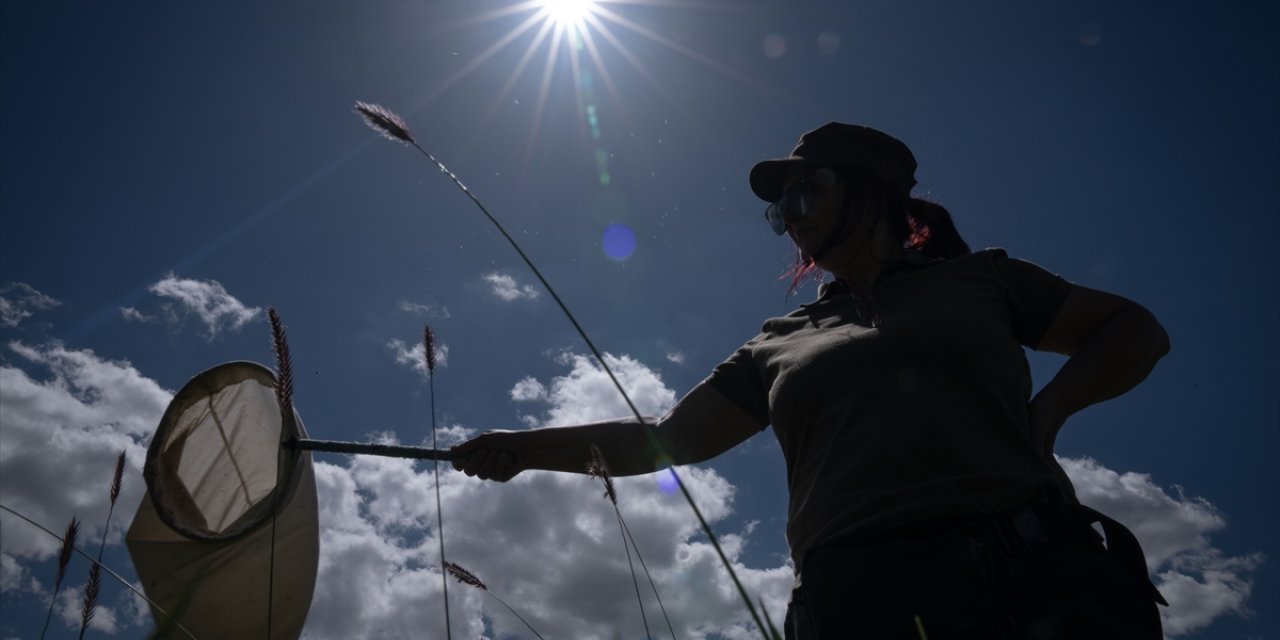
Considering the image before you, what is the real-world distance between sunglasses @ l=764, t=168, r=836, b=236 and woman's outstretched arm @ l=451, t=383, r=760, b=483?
64 cm

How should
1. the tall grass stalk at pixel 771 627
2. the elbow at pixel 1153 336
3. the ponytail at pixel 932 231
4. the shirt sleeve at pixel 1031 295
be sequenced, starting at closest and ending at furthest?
the tall grass stalk at pixel 771 627, the elbow at pixel 1153 336, the shirt sleeve at pixel 1031 295, the ponytail at pixel 932 231

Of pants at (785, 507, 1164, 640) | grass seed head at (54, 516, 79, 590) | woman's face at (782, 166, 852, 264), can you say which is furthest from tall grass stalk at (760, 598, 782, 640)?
grass seed head at (54, 516, 79, 590)

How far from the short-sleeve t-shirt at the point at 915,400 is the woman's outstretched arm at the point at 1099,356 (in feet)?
0.17

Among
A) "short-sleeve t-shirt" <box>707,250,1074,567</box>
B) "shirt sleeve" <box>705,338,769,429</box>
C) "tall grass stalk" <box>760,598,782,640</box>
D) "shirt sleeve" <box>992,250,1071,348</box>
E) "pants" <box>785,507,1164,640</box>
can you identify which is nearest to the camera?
"tall grass stalk" <box>760,598,782,640</box>

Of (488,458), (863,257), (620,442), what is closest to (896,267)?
(863,257)

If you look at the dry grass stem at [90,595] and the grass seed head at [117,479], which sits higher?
the grass seed head at [117,479]

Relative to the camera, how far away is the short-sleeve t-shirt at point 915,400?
5.33 ft

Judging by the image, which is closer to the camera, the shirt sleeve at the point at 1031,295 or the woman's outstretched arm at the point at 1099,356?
the woman's outstretched arm at the point at 1099,356

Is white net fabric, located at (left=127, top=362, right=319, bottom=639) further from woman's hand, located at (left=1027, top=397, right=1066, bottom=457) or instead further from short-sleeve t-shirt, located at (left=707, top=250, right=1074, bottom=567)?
woman's hand, located at (left=1027, top=397, right=1066, bottom=457)

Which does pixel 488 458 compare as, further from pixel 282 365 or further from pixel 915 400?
pixel 915 400

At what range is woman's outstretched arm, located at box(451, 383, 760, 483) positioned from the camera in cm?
232

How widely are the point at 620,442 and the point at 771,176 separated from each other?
1060mm

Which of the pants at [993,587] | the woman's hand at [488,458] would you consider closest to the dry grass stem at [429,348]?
the woman's hand at [488,458]

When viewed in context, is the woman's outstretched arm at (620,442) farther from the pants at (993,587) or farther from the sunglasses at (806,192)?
the pants at (993,587)
